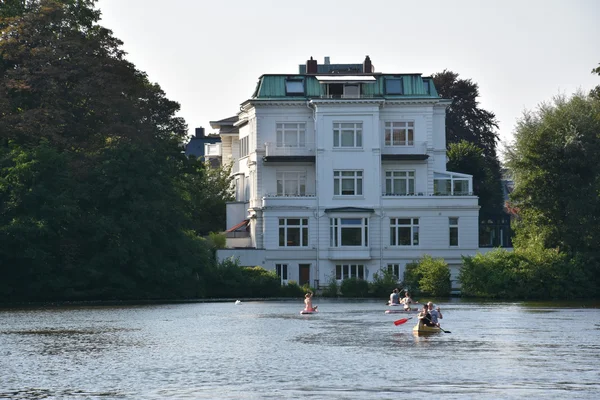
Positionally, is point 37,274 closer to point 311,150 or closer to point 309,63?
point 311,150

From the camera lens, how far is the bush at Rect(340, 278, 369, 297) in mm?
90062

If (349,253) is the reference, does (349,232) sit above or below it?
above

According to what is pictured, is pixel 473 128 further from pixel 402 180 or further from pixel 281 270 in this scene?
pixel 281 270

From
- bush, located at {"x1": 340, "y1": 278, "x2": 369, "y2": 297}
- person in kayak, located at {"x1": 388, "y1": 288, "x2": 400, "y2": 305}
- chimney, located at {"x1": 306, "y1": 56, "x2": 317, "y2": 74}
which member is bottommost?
person in kayak, located at {"x1": 388, "y1": 288, "x2": 400, "y2": 305}

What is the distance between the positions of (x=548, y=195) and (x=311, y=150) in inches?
766

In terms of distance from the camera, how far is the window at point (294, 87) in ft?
329

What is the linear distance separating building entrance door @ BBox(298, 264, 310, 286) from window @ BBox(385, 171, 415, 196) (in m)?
8.91

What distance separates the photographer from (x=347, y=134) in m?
98.6

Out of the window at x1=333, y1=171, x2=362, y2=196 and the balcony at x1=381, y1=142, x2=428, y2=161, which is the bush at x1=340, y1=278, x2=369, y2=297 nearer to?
the window at x1=333, y1=171, x2=362, y2=196

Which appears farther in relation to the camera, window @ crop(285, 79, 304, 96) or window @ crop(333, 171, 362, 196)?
window @ crop(285, 79, 304, 96)

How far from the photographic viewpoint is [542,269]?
8719 centimetres

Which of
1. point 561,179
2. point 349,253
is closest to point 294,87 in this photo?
point 349,253

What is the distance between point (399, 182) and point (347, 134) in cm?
584

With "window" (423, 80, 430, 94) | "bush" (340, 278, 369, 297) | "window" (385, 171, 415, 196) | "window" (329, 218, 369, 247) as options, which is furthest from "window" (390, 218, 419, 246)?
"window" (423, 80, 430, 94)
